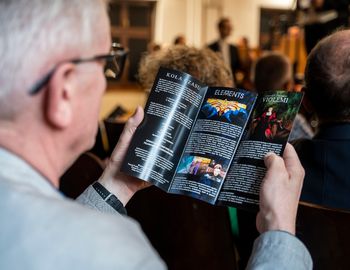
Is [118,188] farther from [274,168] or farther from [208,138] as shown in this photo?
[274,168]

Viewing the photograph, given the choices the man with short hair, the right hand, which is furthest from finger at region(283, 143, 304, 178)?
the man with short hair

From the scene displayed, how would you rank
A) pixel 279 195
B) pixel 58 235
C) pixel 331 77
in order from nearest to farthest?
pixel 58 235
pixel 279 195
pixel 331 77

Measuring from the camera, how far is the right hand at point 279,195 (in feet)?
2.96

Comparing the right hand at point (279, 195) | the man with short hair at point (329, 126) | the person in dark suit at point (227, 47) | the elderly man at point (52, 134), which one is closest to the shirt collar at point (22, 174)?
the elderly man at point (52, 134)

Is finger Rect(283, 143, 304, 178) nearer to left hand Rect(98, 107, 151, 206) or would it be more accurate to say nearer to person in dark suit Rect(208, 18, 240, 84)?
left hand Rect(98, 107, 151, 206)

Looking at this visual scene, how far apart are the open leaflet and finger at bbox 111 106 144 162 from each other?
0.05 feet

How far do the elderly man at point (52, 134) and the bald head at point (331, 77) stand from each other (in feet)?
2.05

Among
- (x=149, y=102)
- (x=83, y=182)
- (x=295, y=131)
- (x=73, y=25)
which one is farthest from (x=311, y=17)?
(x=73, y=25)

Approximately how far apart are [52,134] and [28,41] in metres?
0.12

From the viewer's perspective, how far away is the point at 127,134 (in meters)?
1.14

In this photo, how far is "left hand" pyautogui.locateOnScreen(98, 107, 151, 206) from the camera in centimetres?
113

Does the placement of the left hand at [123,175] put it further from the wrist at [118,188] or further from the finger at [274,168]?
the finger at [274,168]

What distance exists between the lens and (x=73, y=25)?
0.65 m

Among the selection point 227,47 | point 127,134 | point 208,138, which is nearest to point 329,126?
point 208,138
